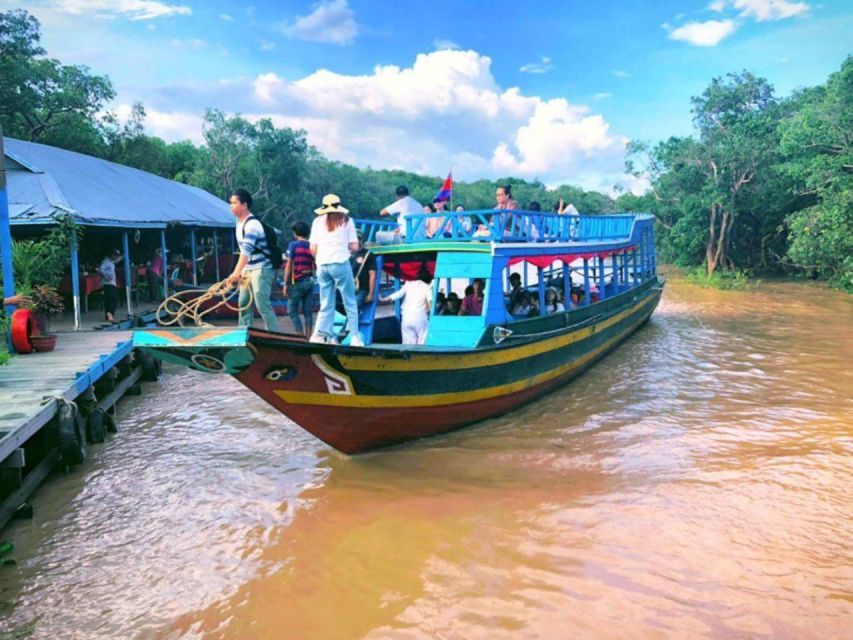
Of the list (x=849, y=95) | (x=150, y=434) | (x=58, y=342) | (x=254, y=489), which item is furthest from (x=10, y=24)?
(x=849, y=95)

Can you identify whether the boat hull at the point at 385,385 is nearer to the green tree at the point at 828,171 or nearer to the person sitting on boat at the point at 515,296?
the person sitting on boat at the point at 515,296

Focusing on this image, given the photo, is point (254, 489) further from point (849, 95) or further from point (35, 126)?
point (35, 126)

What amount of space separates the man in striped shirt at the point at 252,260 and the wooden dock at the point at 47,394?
206 centimetres

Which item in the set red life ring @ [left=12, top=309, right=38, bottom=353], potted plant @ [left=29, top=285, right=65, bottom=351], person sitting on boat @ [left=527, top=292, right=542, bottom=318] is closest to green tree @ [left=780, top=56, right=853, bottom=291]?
person sitting on boat @ [left=527, top=292, right=542, bottom=318]

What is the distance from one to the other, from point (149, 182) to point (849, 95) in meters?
19.8

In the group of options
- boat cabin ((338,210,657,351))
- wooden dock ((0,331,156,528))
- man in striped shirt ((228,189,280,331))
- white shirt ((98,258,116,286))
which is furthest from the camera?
white shirt ((98,258,116,286))

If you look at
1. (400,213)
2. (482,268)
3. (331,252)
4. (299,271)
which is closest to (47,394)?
(331,252)

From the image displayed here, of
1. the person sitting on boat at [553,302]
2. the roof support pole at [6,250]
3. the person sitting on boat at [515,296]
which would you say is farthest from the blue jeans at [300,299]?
the roof support pole at [6,250]

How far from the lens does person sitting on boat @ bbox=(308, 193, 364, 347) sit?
6.11m

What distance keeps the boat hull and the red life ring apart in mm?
4473

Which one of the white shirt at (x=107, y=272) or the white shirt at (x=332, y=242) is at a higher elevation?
the white shirt at (x=332, y=242)

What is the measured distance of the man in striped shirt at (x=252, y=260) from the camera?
583 centimetres

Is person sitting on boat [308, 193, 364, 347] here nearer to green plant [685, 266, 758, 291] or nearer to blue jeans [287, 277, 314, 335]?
blue jeans [287, 277, 314, 335]

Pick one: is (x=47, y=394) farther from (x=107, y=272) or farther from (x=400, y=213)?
(x=107, y=272)
